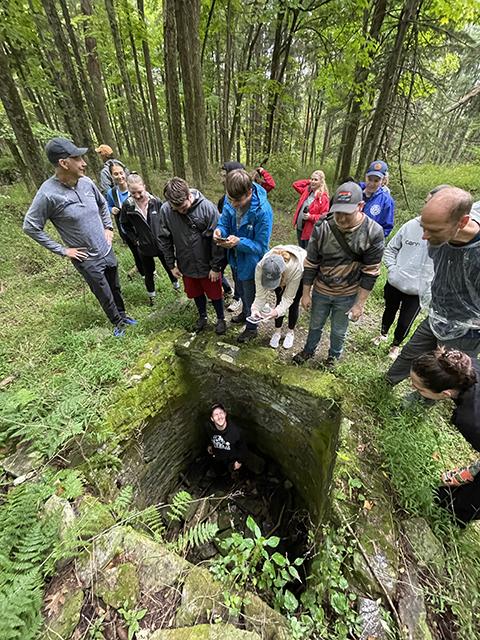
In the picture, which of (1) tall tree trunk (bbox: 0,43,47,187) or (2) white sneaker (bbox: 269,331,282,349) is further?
(1) tall tree trunk (bbox: 0,43,47,187)

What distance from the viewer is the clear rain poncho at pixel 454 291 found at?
78.8 inches

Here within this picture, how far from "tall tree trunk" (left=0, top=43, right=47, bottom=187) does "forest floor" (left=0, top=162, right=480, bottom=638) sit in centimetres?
245

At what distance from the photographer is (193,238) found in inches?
123

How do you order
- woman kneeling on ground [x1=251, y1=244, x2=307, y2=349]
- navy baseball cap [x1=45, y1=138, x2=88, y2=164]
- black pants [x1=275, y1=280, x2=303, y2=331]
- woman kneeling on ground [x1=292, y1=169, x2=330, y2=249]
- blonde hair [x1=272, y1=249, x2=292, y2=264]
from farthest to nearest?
woman kneeling on ground [x1=292, y1=169, x2=330, y2=249], black pants [x1=275, y1=280, x2=303, y2=331], blonde hair [x1=272, y1=249, x2=292, y2=264], woman kneeling on ground [x1=251, y1=244, x2=307, y2=349], navy baseball cap [x1=45, y1=138, x2=88, y2=164]

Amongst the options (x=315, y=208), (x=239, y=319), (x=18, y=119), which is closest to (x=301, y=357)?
(x=239, y=319)

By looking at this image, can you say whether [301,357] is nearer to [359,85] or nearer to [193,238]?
[193,238]

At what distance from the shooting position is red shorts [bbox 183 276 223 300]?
139 inches

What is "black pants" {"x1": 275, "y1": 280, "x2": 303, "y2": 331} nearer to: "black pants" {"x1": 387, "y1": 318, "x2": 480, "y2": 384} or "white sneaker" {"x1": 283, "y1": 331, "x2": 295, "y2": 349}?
"white sneaker" {"x1": 283, "y1": 331, "x2": 295, "y2": 349}

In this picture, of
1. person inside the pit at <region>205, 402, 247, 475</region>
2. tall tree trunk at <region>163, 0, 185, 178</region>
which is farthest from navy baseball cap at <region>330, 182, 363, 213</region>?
tall tree trunk at <region>163, 0, 185, 178</region>

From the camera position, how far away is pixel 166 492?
4086 millimetres

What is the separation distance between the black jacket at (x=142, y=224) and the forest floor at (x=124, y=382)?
38.7 inches

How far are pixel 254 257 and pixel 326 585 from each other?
9.40 ft

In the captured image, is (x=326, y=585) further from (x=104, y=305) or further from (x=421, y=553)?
(x=104, y=305)

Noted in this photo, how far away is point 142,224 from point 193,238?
1.16m
